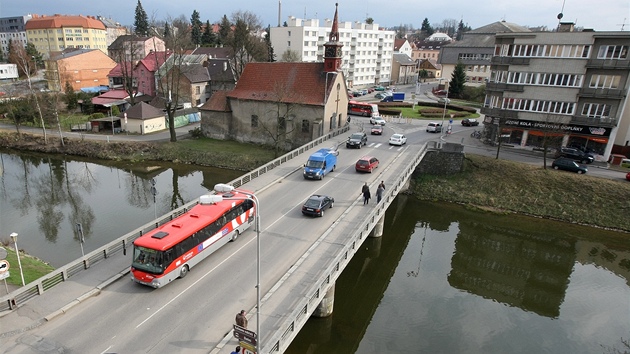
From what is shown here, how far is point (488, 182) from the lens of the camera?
40.7 metres

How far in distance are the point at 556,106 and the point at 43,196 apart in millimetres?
55860

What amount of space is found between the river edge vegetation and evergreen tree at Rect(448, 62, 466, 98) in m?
50.0

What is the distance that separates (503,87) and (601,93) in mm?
9964

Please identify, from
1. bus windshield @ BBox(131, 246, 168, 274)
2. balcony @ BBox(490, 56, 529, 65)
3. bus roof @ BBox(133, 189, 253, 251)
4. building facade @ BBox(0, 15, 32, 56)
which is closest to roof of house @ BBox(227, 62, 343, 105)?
balcony @ BBox(490, 56, 529, 65)

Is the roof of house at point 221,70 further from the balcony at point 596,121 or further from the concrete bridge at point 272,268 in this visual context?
the balcony at point 596,121

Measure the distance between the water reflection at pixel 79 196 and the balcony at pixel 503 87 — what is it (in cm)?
3328

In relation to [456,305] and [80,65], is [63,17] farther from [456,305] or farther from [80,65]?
[456,305]

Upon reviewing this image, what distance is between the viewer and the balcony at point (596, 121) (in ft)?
139

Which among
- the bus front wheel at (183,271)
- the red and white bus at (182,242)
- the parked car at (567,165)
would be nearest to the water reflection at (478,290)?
the bus front wheel at (183,271)

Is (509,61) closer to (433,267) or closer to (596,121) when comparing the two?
(596,121)

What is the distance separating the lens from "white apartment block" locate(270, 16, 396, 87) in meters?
94.3

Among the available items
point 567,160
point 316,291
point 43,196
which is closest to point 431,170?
point 567,160

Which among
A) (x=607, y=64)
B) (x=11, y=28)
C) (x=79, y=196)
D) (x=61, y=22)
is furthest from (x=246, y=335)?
(x=11, y=28)

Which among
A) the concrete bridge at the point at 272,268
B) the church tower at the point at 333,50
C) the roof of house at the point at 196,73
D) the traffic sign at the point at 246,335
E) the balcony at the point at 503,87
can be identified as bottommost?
the concrete bridge at the point at 272,268
